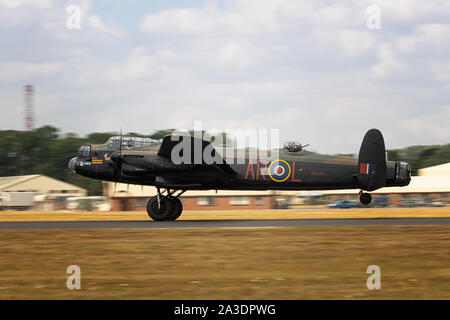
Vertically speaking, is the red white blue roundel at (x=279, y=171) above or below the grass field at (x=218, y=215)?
above

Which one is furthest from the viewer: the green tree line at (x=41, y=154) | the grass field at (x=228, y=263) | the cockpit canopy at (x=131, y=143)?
the green tree line at (x=41, y=154)

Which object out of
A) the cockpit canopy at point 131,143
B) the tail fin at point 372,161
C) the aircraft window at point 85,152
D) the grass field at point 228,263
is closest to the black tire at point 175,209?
the cockpit canopy at point 131,143

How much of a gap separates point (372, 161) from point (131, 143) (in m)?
11.6

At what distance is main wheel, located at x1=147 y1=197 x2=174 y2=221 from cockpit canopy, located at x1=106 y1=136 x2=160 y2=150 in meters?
2.74

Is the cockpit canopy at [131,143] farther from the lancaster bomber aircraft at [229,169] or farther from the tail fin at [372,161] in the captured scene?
the tail fin at [372,161]

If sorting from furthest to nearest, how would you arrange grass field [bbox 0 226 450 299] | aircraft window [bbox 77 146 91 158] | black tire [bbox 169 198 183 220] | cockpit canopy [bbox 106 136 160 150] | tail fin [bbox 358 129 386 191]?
1. aircraft window [bbox 77 146 91 158]
2. cockpit canopy [bbox 106 136 160 150]
3. black tire [bbox 169 198 183 220]
4. tail fin [bbox 358 129 386 191]
5. grass field [bbox 0 226 450 299]

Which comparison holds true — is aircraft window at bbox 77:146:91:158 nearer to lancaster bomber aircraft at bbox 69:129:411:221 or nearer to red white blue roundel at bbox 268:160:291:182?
lancaster bomber aircraft at bbox 69:129:411:221

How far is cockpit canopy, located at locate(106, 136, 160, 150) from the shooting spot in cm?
2664

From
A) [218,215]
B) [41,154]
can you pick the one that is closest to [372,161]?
[218,215]

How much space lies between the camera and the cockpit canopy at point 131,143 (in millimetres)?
26641

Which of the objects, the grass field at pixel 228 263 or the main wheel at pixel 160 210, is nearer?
the grass field at pixel 228 263

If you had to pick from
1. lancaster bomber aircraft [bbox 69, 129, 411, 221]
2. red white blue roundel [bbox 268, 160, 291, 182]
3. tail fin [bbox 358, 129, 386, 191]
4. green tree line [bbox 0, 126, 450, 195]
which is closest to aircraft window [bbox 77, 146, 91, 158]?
lancaster bomber aircraft [bbox 69, 129, 411, 221]

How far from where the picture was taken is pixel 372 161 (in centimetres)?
2634
